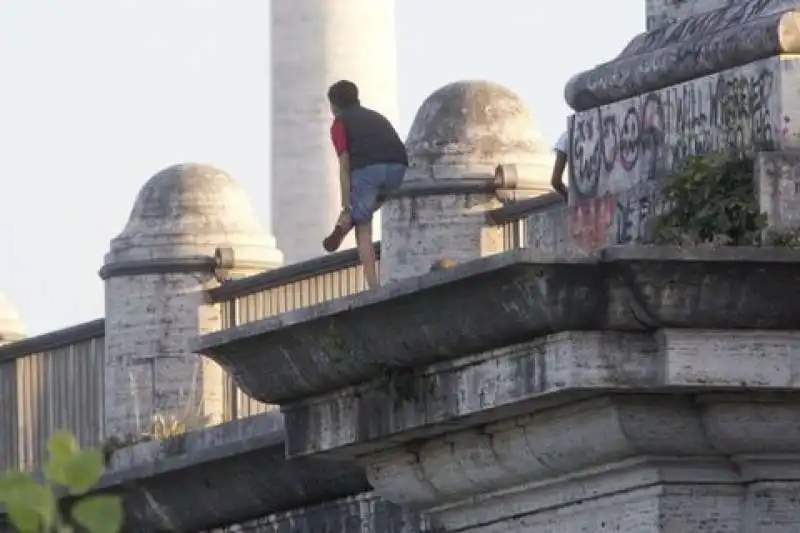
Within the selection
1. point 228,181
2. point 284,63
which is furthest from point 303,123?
point 228,181

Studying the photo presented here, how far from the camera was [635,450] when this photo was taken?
40.3ft

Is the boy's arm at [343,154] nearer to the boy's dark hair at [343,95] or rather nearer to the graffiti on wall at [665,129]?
the boy's dark hair at [343,95]

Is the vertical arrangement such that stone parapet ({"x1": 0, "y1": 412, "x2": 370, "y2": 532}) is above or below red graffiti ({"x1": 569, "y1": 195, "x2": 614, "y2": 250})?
below

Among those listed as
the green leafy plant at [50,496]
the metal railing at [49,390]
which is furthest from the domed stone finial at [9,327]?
the green leafy plant at [50,496]

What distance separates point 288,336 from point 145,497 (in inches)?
216

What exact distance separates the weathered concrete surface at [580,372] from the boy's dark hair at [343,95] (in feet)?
7.83

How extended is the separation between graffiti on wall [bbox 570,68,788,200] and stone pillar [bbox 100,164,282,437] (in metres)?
7.75

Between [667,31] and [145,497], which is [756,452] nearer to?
[667,31]

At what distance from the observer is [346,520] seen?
54.9ft

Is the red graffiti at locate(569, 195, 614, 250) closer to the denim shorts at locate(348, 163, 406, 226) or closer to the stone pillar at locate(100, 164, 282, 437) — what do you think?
the denim shorts at locate(348, 163, 406, 226)

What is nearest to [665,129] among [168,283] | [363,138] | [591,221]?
[591,221]

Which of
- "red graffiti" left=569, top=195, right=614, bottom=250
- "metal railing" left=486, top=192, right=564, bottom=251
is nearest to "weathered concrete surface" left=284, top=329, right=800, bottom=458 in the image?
"red graffiti" left=569, top=195, right=614, bottom=250

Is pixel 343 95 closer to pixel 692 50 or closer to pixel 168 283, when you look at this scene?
pixel 692 50

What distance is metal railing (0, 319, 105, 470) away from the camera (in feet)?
74.0
